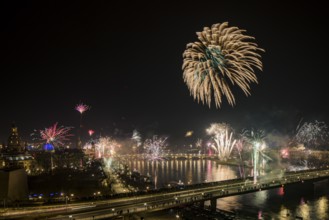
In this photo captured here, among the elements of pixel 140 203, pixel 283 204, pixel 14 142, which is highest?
pixel 14 142

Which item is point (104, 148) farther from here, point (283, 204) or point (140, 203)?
point (140, 203)

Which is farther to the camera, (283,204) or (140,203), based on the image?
(283,204)

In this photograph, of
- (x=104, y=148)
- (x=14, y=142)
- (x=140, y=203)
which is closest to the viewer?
(x=140, y=203)

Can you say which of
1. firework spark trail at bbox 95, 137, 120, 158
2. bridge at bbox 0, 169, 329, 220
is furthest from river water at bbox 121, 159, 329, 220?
firework spark trail at bbox 95, 137, 120, 158

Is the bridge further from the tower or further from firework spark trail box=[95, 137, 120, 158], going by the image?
firework spark trail box=[95, 137, 120, 158]

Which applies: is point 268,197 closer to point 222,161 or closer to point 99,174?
point 99,174

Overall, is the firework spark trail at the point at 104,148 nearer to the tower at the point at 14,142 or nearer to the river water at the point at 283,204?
the tower at the point at 14,142

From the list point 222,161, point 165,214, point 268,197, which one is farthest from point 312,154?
point 165,214

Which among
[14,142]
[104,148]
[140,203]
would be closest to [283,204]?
[140,203]

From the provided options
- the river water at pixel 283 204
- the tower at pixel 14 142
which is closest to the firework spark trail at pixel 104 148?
the tower at pixel 14 142
